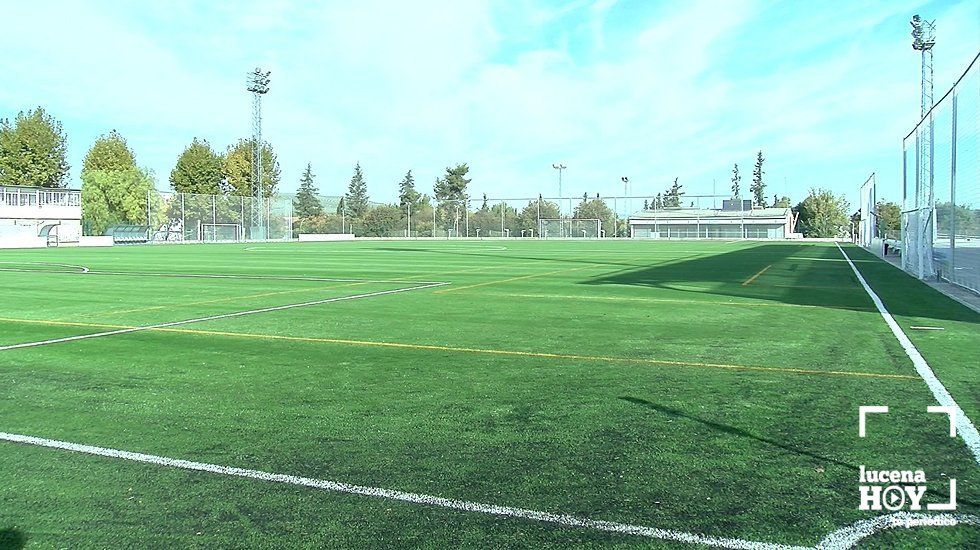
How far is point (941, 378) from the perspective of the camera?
6715 mm

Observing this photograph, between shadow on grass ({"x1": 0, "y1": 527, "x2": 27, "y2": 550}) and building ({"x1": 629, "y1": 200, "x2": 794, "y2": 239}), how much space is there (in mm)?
81251

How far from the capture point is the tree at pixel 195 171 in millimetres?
82438

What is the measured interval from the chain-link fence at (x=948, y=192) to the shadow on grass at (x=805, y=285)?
0.78m

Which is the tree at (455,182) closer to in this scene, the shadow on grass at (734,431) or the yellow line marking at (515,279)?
the yellow line marking at (515,279)

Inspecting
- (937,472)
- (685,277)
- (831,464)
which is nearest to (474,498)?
(831,464)

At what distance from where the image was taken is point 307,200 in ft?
440

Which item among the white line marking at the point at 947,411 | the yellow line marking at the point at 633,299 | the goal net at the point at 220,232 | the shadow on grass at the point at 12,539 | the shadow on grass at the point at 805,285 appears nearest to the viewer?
the shadow on grass at the point at 12,539

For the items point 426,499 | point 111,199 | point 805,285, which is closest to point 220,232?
point 111,199

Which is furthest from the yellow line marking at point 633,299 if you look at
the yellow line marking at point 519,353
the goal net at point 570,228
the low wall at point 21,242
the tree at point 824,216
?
the tree at point 824,216

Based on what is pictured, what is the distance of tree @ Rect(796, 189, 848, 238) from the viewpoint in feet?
319

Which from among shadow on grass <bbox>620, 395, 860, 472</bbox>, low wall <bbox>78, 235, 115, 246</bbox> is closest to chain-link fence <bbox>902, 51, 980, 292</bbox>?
shadow on grass <bbox>620, 395, 860, 472</bbox>

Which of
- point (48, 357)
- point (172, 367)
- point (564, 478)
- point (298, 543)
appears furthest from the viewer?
point (48, 357)

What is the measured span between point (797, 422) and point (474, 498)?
2648mm

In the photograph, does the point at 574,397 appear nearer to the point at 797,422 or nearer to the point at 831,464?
the point at 797,422
